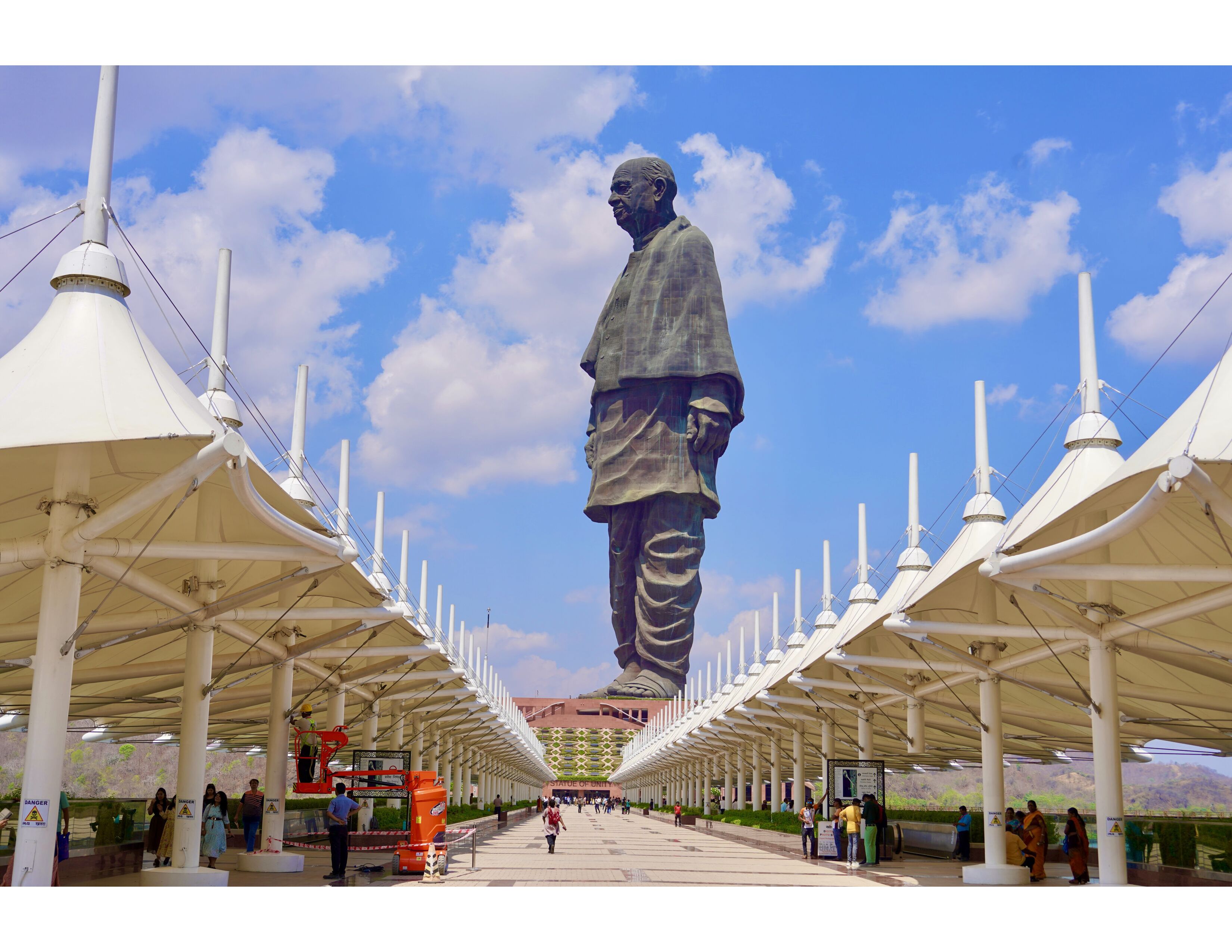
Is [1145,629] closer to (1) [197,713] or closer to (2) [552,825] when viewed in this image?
(1) [197,713]

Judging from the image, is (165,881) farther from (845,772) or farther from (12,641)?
(845,772)

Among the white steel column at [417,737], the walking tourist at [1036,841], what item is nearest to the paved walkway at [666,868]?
the walking tourist at [1036,841]

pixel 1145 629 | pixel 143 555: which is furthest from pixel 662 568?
pixel 143 555

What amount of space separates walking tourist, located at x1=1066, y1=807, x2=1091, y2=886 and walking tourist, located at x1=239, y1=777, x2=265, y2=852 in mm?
15138

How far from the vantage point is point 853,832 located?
26.3 metres

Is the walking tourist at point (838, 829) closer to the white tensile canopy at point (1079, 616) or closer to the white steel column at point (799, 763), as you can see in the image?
the white tensile canopy at point (1079, 616)

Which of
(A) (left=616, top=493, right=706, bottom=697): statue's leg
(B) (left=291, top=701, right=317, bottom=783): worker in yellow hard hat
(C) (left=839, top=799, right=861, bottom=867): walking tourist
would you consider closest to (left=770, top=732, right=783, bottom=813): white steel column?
(C) (left=839, top=799, right=861, bottom=867): walking tourist

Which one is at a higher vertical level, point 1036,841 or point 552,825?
point 1036,841

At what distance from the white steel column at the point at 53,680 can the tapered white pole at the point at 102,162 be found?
300cm

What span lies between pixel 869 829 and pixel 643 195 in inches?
4549

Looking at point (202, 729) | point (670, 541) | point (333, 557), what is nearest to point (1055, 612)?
point (333, 557)

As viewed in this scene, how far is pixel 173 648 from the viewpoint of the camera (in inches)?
1109

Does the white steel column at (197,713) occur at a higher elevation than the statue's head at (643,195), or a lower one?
lower

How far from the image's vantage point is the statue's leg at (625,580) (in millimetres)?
131875
